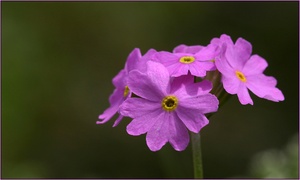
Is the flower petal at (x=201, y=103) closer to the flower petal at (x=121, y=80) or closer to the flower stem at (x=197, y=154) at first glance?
the flower stem at (x=197, y=154)

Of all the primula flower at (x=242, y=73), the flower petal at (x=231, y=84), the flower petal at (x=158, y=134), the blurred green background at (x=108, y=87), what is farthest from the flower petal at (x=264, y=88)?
the blurred green background at (x=108, y=87)

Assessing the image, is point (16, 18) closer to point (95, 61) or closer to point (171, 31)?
point (95, 61)

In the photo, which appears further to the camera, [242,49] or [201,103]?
[242,49]

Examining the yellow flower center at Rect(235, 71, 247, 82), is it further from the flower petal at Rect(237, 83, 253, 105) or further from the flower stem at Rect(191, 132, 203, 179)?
the flower stem at Rect(191, 132, 203, 179)

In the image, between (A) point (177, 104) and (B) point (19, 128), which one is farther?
(B) point (19, 128)

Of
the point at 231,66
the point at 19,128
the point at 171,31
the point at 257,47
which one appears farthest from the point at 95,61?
the point at 231,66

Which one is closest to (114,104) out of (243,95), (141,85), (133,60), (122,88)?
(122,88)

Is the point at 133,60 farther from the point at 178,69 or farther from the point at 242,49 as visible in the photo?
the point at 242,49
